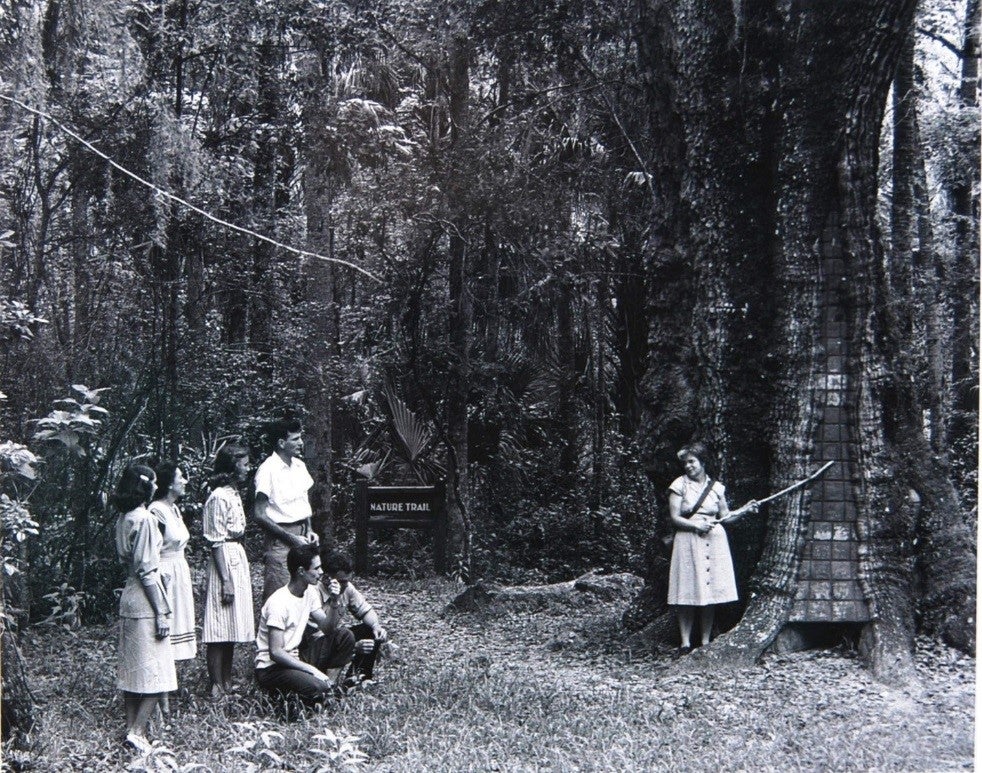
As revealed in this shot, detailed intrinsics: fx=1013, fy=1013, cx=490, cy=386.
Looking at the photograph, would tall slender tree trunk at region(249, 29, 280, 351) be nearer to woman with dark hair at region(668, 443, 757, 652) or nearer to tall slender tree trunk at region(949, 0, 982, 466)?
woman with dark hair at region(668, 443, 757, 652)

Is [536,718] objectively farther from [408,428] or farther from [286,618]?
[408,428]

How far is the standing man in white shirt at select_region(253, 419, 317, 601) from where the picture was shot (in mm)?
6418

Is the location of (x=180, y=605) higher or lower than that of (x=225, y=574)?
lower

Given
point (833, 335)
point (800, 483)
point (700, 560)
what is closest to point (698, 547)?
point (700, 560)

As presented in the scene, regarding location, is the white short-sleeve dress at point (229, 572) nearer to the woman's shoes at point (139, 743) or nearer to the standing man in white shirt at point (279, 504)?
the standing man in white shirt at point (279, 504)

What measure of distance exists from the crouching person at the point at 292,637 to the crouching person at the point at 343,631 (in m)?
0.11

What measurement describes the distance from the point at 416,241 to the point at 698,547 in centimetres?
288

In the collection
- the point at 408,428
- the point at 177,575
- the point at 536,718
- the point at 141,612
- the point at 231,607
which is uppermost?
the point at 408,428

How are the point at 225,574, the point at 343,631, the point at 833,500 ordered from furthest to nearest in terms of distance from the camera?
the point at 833,500 → the point at 225,574 → the point at 343,631

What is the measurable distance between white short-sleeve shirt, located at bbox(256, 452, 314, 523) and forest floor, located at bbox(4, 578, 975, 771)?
103 centimetres

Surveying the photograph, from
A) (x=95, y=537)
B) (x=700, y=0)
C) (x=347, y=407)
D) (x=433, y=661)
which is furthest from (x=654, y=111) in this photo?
(x=95, y=537)

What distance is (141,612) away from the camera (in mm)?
5250

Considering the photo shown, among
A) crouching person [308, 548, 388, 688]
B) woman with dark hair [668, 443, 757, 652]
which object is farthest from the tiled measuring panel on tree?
crouching person [308, 548, 388, 688]

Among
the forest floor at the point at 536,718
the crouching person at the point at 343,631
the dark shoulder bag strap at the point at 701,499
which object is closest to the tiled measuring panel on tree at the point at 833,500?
the forest floor at the point at 536,718
